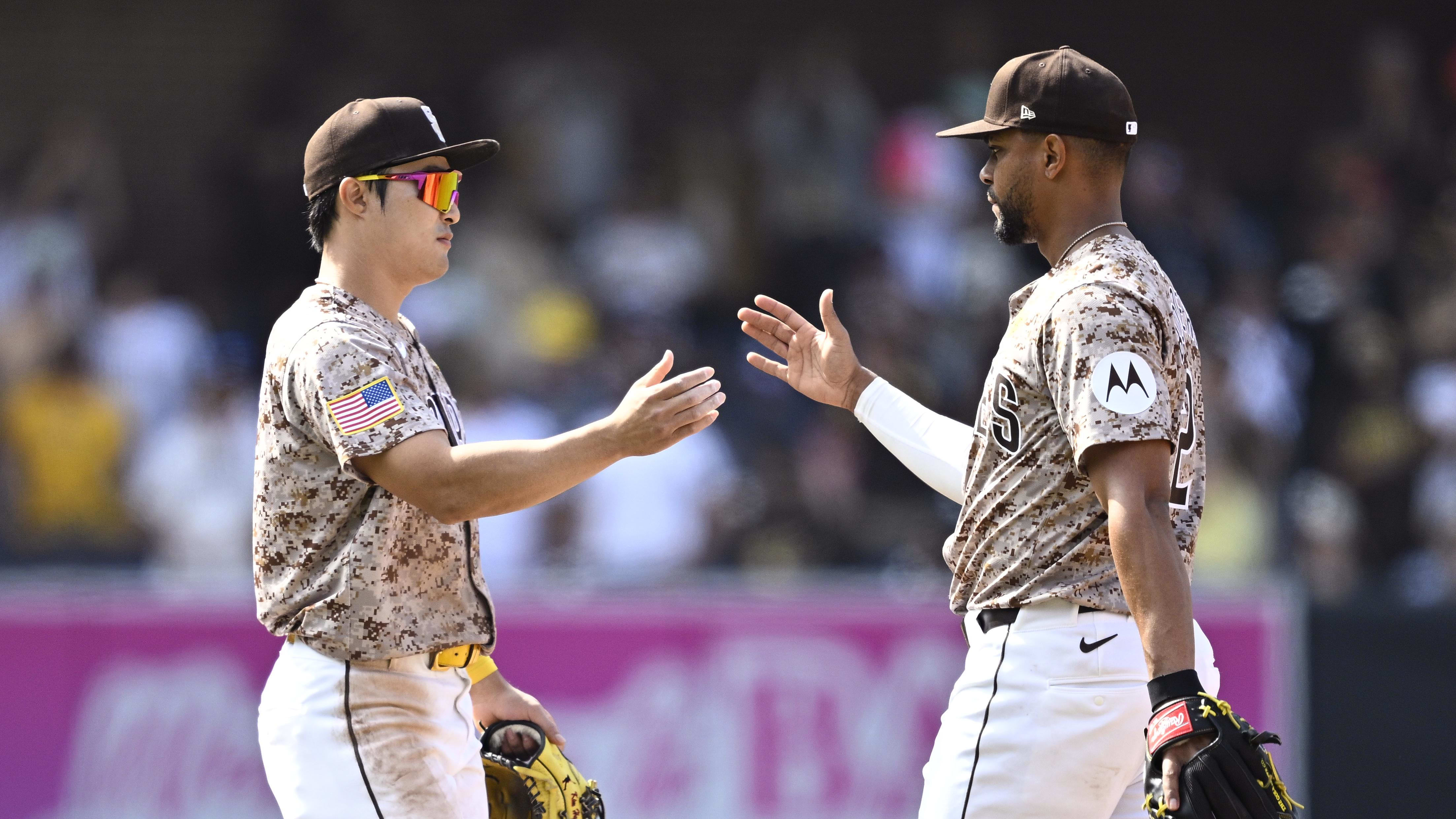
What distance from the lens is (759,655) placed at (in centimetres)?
717

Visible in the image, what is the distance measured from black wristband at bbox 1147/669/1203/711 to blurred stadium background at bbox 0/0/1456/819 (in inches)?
161

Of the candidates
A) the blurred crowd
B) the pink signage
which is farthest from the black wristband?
the blurred crowd

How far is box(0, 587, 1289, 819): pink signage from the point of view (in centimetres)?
709

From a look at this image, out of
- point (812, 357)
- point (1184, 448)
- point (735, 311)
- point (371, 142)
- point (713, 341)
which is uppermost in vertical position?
point (735, 311)

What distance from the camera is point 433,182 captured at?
3.81 metres

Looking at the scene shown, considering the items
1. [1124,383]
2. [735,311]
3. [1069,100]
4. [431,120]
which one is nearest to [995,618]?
[1124,383]

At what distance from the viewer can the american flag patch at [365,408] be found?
135 inches

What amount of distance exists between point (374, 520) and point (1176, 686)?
5.63 ft

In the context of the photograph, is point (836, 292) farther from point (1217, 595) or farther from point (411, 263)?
→ point (411, 263)

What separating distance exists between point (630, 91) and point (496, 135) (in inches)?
40.9

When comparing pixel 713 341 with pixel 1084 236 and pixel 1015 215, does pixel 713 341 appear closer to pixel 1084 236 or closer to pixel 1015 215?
pixel 1015 215

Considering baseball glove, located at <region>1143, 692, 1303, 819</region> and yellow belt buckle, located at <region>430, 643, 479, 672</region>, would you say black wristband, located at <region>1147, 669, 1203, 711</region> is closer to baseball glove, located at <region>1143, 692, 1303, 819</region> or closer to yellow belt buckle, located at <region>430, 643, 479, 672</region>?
baseball glove, located at <region>1143, 692, 1303, 819</region>

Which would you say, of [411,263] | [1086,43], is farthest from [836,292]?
[411,263]

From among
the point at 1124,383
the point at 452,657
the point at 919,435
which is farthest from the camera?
the point at 919,435
